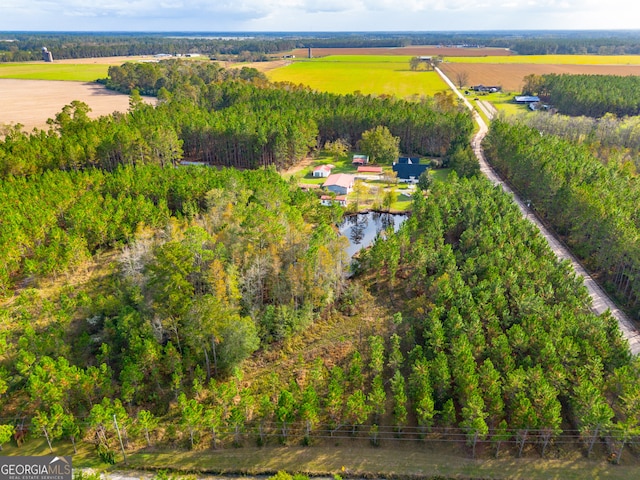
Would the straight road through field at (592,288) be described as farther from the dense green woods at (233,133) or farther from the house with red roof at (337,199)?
the house with red roof at (337,199)

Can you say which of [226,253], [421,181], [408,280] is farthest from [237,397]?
[421,181]

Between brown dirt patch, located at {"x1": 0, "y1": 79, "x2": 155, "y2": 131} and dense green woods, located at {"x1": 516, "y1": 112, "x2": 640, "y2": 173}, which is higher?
brown dirt patch, located at {"x1": 0, "y1": 79, "x2": 155, "y2": 131}

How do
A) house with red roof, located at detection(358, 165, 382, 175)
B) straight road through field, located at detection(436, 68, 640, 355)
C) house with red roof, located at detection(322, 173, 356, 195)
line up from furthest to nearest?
house with red roof, located at detection(358, 165, 382, 175)
house with red roof, located at detection(322, 173, 356, 195)
straight road through field, located at detection(436, 68, 640, 355)

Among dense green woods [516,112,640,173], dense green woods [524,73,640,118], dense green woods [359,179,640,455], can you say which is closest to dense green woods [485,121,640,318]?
dense green woods [516,112,640,173]

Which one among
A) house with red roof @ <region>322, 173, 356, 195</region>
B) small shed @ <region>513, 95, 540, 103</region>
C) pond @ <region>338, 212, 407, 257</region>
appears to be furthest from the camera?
small shed @ <region>513, 95, 540, 103</region>

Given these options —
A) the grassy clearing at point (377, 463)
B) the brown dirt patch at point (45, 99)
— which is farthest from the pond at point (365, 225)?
the brown dirt patch at point (45, 99)

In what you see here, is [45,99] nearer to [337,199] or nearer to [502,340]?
[337,199]

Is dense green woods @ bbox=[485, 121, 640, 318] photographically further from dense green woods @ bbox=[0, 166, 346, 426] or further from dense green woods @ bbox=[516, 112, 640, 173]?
dense green woods @ bbox=[0, 166, 346, 426]
